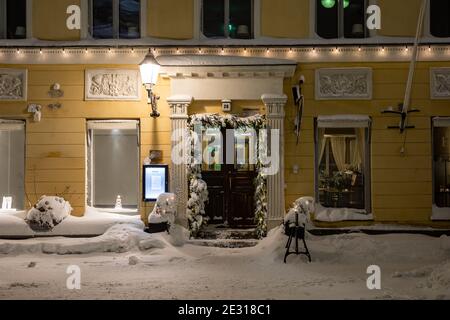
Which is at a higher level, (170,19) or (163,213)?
(170,19)

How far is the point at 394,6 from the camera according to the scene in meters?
12.7

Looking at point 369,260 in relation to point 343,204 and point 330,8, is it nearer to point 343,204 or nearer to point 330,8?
point 343,204

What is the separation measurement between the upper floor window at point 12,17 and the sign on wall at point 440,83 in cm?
1035

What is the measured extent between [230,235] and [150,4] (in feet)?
19.9

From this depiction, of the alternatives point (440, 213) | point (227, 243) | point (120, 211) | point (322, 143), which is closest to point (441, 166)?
point (440, 213)

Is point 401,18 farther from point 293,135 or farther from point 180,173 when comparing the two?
point 180,173

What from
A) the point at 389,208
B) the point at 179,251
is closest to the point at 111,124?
the point at 179,251

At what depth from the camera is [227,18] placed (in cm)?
1314

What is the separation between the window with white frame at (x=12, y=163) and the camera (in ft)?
42.4

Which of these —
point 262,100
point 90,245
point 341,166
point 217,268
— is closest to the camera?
point 217,268

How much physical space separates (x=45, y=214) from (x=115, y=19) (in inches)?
203

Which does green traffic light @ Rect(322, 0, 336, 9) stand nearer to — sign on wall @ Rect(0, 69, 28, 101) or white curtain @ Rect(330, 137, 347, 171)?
white curtain @ Rect(330, 137, 347, 171)

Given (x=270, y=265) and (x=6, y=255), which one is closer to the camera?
(x=270, y=265)

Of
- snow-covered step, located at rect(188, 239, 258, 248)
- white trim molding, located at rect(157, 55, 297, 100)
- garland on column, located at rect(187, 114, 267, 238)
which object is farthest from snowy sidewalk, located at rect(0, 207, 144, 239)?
white trim molding, located at rect(157, 55, 297, 100)
